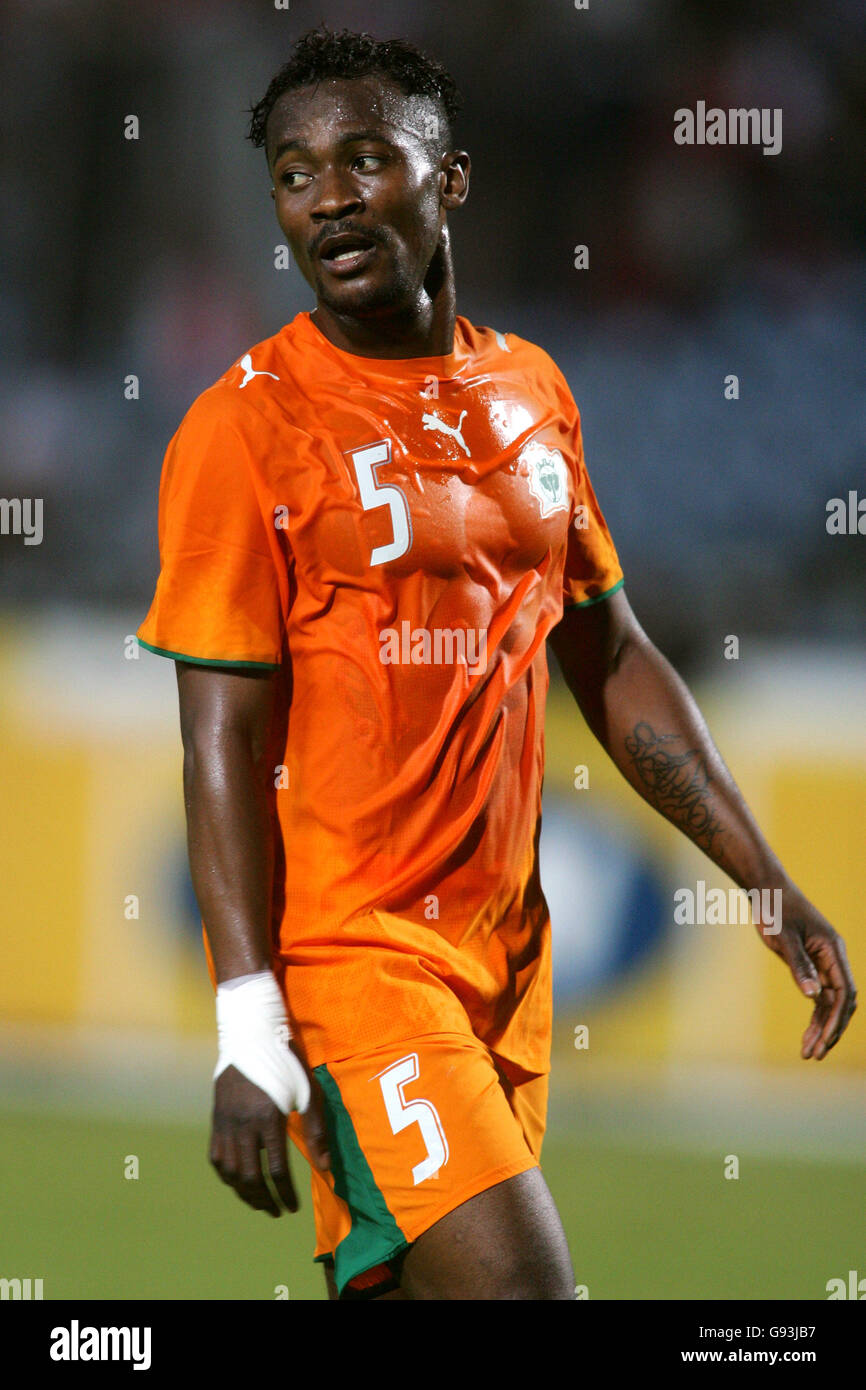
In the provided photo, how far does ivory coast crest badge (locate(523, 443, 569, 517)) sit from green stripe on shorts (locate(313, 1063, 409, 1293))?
930mm

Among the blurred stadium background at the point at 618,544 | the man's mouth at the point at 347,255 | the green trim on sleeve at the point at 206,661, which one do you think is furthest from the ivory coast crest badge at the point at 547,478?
the blurred stadium background at the point at 618,544

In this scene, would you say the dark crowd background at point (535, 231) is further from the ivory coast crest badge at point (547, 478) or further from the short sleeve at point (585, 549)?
the ivory coast crest badge at point (547, 478)

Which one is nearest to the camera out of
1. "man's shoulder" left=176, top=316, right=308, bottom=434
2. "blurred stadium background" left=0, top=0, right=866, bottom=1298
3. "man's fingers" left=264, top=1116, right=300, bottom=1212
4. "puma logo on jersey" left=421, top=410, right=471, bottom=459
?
"man's fingers" left=264, top=1116, right=300, bottom=1212

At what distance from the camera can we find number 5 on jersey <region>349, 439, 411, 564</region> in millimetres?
2174

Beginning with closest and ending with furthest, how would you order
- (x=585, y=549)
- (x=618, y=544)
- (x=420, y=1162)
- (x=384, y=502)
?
1. (x=420, y=1162)
2. (x=384, y=502)
3. (x=585, y=549)
4. (x=618, y=544)

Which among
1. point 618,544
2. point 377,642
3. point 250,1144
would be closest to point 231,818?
point 377,642

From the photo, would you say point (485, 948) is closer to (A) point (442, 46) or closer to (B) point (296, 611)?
(B) point (296, 611)

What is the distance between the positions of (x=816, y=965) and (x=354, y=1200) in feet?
2.90

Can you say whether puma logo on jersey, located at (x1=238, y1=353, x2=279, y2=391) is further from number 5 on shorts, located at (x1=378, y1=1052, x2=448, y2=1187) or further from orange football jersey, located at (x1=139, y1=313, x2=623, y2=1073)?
number 5 on shorts, located at (x1=378, y1=1052, x2=448, y2=1187)

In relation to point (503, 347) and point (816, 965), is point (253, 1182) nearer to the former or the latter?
point (816, 965)

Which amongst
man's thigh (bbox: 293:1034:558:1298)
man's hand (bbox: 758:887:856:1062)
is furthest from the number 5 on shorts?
man's hand (bbox: 758:887:856:1062)

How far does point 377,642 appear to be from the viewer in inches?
86.2

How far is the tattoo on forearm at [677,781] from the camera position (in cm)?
257

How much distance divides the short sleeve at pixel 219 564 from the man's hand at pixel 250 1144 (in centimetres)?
59
